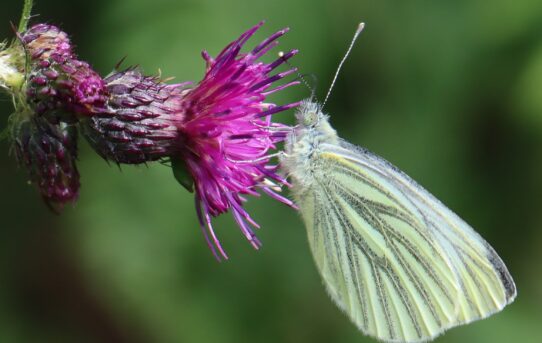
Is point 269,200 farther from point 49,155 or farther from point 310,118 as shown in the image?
point 49,155

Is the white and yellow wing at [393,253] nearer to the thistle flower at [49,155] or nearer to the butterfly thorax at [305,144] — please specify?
the butterfly thorax at [305,144]

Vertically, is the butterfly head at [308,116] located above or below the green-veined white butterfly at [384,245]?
above

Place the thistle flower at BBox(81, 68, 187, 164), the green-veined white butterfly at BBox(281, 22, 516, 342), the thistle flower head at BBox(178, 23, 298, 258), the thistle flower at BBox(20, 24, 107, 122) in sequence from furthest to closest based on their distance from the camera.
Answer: the green-veined white butterfly at BBox(281, 22, 516, 342) → the thistle flower head at BBox(178, 23, 298, 258) → the thistle flower at BBox(81, 68, 187, 164) → the thistle flower at BBox(20, 24, 107, 122)

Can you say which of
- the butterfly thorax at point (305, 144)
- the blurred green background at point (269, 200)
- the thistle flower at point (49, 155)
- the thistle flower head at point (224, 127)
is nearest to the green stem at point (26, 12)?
the thistle flower at point (49, 155)

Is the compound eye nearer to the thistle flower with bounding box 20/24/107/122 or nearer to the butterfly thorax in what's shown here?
the butterfly thorax

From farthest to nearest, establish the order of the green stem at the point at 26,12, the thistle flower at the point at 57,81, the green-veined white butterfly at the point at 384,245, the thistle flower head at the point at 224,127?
the green-veined white butterfly at the point at 384,245, the thistle flower head at the point at 224,127, the thistle flower at the point at 57,81, the green stem at the point at 26,12

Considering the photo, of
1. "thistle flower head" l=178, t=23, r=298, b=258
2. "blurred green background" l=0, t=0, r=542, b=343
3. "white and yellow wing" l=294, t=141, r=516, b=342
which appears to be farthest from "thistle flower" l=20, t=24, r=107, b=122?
"blurred green background" l=0, t=0, r=542, b=343

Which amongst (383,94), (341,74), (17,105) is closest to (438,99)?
(383,94)
